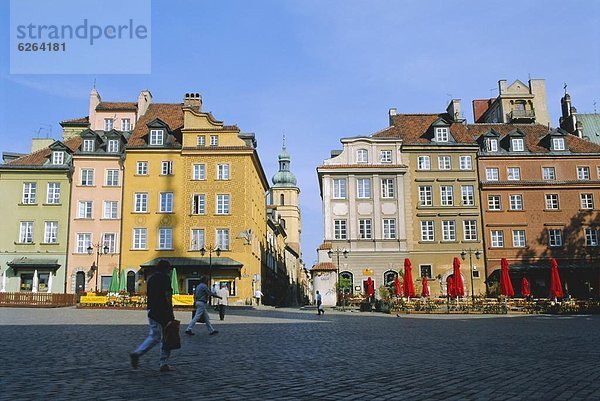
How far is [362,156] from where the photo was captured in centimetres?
4997

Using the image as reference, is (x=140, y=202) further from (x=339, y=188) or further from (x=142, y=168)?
(x=339, y=188)

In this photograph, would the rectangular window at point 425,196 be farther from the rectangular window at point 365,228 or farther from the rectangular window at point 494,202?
the rectangular window at point 494,202

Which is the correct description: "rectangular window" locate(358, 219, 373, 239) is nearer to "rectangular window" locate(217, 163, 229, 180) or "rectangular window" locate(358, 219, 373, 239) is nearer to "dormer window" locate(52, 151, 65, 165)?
"rectangular window" locate(217, 163, 229, 180)

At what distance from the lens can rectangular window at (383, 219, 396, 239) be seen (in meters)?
48.8

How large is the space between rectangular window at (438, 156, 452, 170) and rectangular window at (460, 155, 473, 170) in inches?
39.1

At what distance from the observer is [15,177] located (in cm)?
4975

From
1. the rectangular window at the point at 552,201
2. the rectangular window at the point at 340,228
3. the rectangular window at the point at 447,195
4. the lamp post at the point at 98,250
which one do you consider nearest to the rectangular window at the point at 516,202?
the rectangular window at the point at 552,201

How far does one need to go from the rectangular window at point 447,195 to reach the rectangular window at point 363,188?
6.17m

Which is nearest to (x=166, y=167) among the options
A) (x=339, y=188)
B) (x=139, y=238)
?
(x=139, y=238)

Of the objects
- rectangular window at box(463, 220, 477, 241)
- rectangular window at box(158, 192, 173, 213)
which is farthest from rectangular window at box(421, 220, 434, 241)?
rectangular window at box(158, 192, 173, 213)

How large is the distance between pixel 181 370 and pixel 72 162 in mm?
44357

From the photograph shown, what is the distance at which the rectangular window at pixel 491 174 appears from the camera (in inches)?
1973

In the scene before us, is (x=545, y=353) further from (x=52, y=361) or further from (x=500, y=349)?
(x=52, y=361)

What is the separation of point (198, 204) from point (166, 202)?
8.81ft
